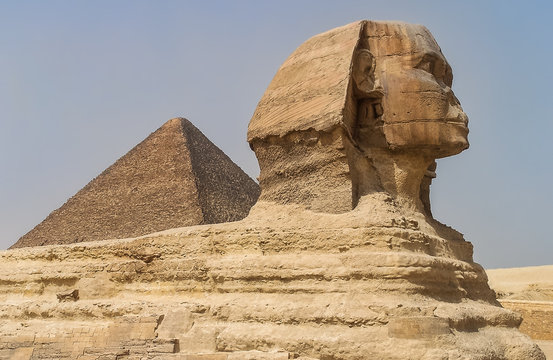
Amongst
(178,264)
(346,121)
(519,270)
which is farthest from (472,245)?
(519,270)

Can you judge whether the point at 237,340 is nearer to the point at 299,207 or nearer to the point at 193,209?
the point at 299,207

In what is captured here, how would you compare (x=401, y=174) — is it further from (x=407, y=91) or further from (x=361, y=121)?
(x=407, y=91)

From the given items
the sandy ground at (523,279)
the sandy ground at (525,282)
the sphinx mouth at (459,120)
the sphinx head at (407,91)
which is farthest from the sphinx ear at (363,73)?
the sandy ground at (523,279)

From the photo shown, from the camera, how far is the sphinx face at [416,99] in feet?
25.7

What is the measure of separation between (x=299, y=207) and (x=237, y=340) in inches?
62.0

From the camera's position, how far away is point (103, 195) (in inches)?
890

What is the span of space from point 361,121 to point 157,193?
13752 millimetres

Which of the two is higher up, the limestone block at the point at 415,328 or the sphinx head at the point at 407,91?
the sphinx head at the point at 407,91

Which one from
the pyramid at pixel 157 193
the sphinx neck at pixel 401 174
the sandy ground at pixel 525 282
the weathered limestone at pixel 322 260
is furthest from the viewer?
the sandy ground at pixel 525 282

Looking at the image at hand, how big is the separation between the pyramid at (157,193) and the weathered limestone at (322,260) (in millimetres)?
11257

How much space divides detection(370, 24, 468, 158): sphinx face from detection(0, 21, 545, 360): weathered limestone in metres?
0.01

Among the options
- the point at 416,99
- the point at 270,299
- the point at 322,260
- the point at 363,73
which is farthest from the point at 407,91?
the point at 270,299

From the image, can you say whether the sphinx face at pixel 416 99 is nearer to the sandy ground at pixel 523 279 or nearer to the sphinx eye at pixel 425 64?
the sphinx eye at pixel 425 64

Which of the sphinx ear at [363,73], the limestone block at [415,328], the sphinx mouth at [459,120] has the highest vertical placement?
the sphinx ear at [363,73]
